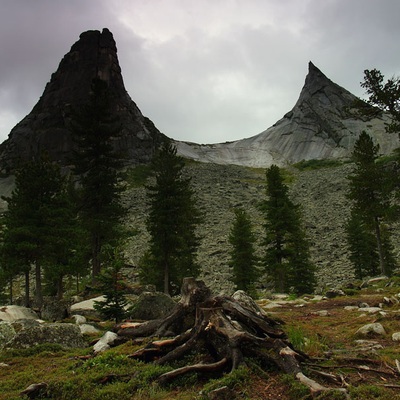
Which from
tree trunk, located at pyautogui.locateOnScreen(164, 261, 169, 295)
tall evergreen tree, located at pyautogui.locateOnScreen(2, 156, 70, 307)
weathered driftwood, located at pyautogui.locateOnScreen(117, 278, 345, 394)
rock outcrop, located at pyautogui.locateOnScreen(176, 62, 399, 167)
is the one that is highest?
rock outcrop, located at pyautogui.locateOnScreen(176, 62, 399, 167)

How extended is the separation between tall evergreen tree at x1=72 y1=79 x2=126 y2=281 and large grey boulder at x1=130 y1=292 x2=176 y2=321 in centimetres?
1218

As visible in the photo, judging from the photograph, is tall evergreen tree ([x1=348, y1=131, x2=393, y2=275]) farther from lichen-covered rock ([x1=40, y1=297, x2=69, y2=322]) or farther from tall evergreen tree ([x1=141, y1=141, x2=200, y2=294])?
lichen-covered rock ([x1=40, y1=297, x2=69, y2=322])

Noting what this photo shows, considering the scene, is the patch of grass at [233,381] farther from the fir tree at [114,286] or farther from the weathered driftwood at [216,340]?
the fir tree at [114,286]

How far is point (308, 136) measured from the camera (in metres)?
151

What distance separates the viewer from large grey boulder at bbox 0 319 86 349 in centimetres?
972

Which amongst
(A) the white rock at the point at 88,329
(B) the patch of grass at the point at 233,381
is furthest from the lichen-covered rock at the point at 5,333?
(B) the patch of grass at the point at 233,381

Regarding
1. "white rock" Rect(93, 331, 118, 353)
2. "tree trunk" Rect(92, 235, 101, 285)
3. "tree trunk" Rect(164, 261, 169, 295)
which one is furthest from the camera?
"tree trunk" Rect(164, 261, 169, 295)

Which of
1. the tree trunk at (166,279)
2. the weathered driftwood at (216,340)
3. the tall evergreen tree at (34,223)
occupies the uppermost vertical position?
the tall evergreen tree at (34,223)

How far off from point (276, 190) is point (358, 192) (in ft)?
24.7

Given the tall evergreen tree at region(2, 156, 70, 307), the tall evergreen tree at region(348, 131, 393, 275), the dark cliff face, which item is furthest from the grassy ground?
the dark cliff face

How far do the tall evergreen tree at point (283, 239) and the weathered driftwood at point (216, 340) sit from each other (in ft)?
77.3

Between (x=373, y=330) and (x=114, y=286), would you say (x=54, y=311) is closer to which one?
(x=114, y=286)

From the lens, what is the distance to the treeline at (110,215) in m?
21.8

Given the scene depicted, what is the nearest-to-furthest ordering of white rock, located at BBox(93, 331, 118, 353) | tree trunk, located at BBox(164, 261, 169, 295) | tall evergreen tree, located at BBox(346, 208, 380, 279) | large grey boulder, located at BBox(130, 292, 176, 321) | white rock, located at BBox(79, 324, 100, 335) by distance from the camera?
white rock, located at BBox(93, 331, 118, 353) → white rock, located at BBox(79, 324, 100, 335) → large grey boulder, located at BBox(130, 292, 176, 321) → tree trunk, located at BBox(164, 261, 169, 295) → tall evergreen tree, located at BBox(346, 208, 380, 279)
